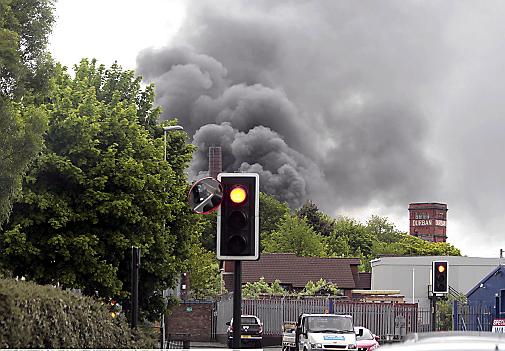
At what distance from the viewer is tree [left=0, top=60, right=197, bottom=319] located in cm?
3466

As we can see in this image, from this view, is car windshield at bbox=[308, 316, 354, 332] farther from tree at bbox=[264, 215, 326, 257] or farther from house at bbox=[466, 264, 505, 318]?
tree at bbox=[264, 215, 326, 257]

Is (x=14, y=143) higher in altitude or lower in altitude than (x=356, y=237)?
lower

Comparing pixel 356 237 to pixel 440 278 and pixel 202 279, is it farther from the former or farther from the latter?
pixel 440 278

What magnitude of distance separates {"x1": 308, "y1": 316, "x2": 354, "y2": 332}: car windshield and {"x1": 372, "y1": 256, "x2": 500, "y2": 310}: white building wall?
164 ft

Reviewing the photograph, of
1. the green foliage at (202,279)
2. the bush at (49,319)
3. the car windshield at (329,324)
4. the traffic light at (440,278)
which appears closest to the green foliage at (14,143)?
the bush at (49,319)

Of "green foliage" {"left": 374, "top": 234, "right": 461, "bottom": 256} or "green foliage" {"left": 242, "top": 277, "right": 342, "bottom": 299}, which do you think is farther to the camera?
"green foliage" {"left": 374, "top": 234, "right": 461, "bottom": 256}

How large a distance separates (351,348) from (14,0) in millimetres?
20229

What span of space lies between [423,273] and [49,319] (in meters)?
72.9

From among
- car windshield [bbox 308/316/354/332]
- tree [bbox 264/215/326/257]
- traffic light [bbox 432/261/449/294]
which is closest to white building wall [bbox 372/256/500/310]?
tree [bbox 264/215/326/257]

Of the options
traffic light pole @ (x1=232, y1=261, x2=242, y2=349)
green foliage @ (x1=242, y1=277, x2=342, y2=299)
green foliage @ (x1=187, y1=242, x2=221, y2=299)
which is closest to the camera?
traffic light pole @ (x1=232, y1=261, x2=242, y2=349)

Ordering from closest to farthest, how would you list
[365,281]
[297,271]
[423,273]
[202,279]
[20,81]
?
[20,81]
[202,279]
[423,273]
[297,271]
[365,281]

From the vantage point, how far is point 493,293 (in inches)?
2454

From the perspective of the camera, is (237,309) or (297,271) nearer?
(237,309)

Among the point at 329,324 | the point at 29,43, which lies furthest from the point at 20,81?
the point at 329,324
